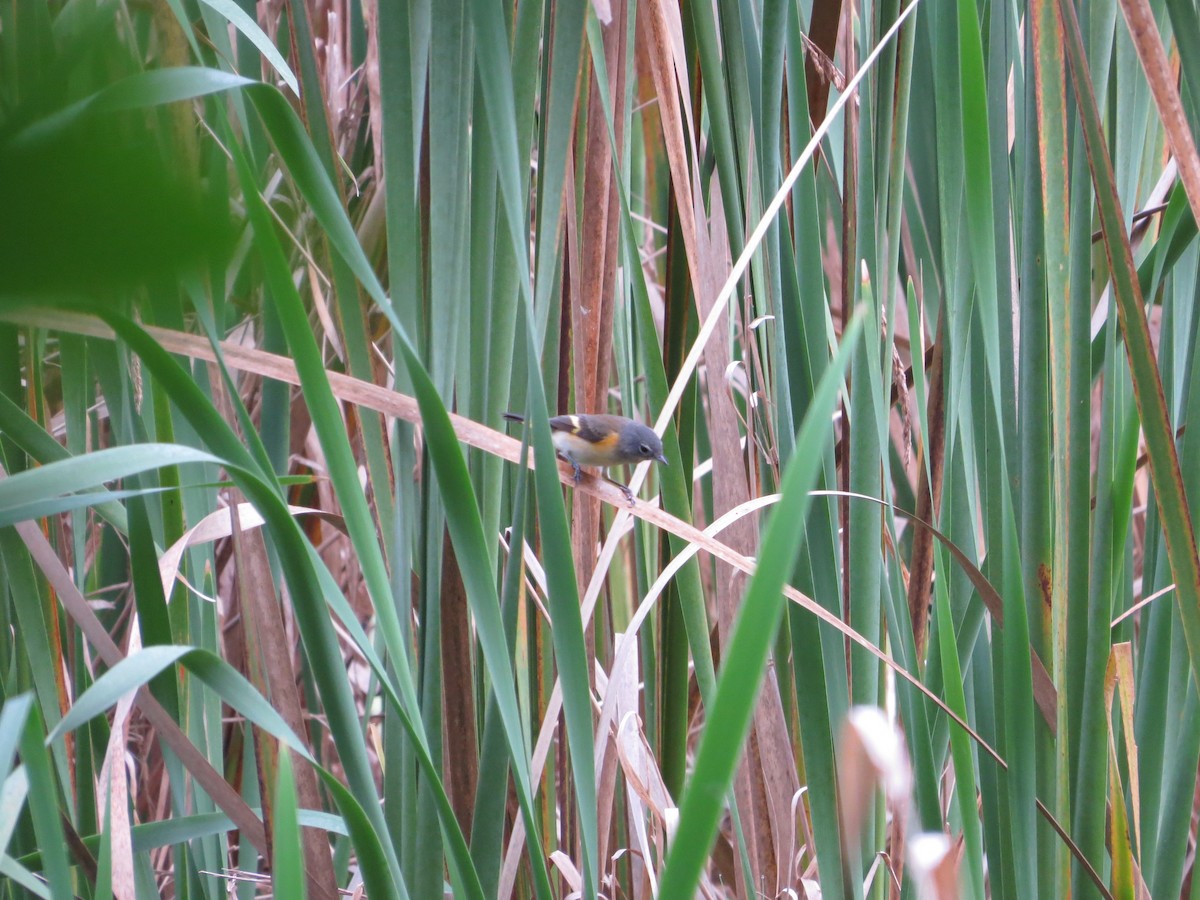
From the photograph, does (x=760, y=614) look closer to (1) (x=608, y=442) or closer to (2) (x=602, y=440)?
(2) (x=602, y=440)

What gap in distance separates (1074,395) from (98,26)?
111 centimetres

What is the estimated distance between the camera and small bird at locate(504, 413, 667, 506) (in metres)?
1.68

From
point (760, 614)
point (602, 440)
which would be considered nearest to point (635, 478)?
point (602, 440)

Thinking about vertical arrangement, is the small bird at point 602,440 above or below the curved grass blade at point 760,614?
below

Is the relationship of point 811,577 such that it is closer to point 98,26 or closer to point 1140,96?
point 1140,96

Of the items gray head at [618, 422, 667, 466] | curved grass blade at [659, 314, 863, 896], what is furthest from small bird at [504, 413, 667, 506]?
curved grass blade at [659, 314, 863, 896]

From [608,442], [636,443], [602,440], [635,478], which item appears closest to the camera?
[635,478]

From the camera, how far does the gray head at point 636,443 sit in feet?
5.42

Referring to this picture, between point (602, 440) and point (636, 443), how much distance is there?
A: 13 centimetres

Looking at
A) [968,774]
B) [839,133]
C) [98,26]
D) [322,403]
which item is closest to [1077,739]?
[968,774]

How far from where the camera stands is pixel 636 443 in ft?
6.57

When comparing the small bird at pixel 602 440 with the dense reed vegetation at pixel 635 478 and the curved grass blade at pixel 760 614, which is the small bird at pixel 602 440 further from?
the curved grass blade at pixel 760 614

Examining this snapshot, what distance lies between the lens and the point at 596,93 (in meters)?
1.48

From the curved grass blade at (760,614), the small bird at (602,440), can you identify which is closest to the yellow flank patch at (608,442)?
the small bird at (602,440)
